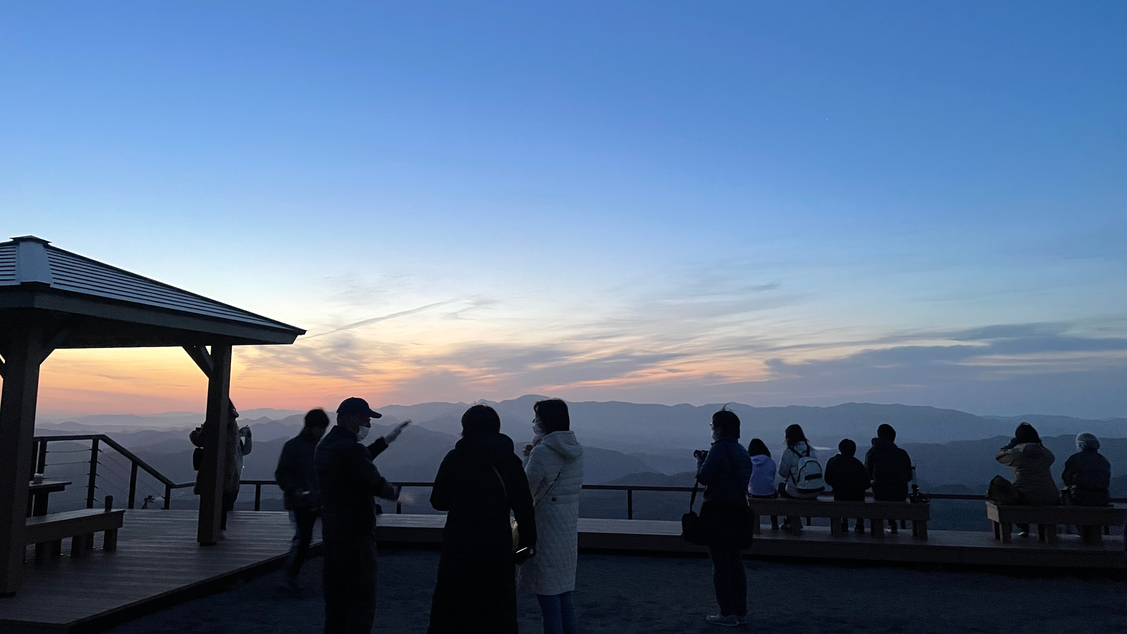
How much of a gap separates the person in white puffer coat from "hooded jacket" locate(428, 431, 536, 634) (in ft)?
2.38

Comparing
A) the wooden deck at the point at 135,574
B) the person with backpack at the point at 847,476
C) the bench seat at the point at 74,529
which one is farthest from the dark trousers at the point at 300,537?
the person with backpack at the point at 847,476

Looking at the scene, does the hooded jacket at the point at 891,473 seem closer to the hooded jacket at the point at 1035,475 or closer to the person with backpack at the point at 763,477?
the hooded jacket at the point at 1035,475

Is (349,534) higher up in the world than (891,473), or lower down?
lower down

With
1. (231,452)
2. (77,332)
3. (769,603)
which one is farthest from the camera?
(231,452)

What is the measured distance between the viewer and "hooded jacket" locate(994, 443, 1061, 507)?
8.77 m

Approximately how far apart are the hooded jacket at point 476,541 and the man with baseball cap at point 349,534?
3.48ft

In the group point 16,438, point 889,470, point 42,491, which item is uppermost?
point 16,438

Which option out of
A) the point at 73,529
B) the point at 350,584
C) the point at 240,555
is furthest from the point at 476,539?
the point at 73,529

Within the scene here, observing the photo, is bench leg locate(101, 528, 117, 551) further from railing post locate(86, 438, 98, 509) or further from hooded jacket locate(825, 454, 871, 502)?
hooded jacket locate(825, 454, 871, 502)

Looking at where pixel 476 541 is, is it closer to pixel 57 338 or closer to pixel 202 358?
pixel 57 338

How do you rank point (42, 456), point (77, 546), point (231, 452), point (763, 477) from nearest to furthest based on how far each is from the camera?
1. point (77, 546)
2. point (763, 477)
3. point (231, 452)
4. point (42, 456)

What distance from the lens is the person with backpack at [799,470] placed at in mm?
9219

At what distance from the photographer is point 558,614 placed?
15.7 feet

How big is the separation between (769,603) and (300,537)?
4725 mm
